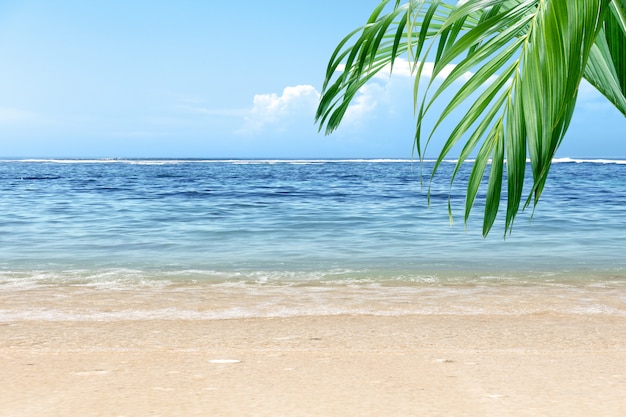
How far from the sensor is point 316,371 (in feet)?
7.40

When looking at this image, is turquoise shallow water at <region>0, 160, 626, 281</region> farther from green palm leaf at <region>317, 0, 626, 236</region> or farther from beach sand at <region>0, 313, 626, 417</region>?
green palm leaf at <region>317, 0, 626, 236</region>

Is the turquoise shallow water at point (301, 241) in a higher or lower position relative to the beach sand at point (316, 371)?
lower

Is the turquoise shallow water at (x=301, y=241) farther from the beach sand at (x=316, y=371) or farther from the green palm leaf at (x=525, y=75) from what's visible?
the green palm leaf at (x=525, y=75)

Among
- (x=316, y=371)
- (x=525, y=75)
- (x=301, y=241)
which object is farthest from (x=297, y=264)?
(x=525, y=75)

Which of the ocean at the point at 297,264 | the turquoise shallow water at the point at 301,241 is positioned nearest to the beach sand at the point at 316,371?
the ocean at the point at 297,264

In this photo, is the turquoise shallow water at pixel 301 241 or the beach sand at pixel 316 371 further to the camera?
Answer: the turquoise shallow water at pixel 301 241

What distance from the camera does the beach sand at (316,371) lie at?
184cm

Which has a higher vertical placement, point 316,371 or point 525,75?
point 525,75

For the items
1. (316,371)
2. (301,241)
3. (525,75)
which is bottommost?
(301,241)

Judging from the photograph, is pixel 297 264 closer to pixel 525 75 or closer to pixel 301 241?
pixel 301 241

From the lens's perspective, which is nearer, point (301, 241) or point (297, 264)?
point (297, 264)

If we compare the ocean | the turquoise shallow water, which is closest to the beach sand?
the ocean

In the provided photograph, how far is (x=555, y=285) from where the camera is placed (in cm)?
564

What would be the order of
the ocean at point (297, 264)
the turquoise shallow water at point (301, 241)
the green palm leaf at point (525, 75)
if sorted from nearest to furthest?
the green palm leaf at point (525, 75), the ocean at point (297, 264), the turquoise shallow water at point (301, 241)
